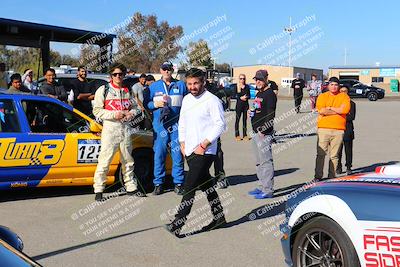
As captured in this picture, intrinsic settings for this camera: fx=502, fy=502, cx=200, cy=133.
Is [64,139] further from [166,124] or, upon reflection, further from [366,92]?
[366,92]

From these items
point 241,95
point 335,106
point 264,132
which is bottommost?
point 264,132

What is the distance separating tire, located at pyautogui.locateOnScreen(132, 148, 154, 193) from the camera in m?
7.68

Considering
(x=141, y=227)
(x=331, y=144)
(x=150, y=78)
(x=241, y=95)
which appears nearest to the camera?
(x=141, y=227)

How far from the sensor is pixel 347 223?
138 inches

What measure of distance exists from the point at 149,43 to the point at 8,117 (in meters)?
46.5

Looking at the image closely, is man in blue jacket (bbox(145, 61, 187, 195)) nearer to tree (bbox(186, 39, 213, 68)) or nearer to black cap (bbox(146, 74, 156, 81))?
black cap (bbox(146, 74, 156, 81))

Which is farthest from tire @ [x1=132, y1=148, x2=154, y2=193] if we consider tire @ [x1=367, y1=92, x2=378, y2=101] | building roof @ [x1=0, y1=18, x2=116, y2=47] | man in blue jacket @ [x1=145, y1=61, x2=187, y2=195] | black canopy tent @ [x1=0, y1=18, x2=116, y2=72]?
tire @ [x1=367, y1=92, x2=378, y2=101]

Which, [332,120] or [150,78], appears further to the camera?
[150,78]

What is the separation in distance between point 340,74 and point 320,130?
2798 inches

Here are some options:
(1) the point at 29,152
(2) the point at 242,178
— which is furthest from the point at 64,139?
(2) the point at 242,178

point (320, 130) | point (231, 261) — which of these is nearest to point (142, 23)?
point (320, 130)

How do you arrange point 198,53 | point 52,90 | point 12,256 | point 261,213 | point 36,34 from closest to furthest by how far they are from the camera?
1. point 12,256
2. point 261,213
3. point 52,90
4. point 36,34
5. point 198,53

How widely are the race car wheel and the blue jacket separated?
3.76 metres

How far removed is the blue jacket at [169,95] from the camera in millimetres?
7418
